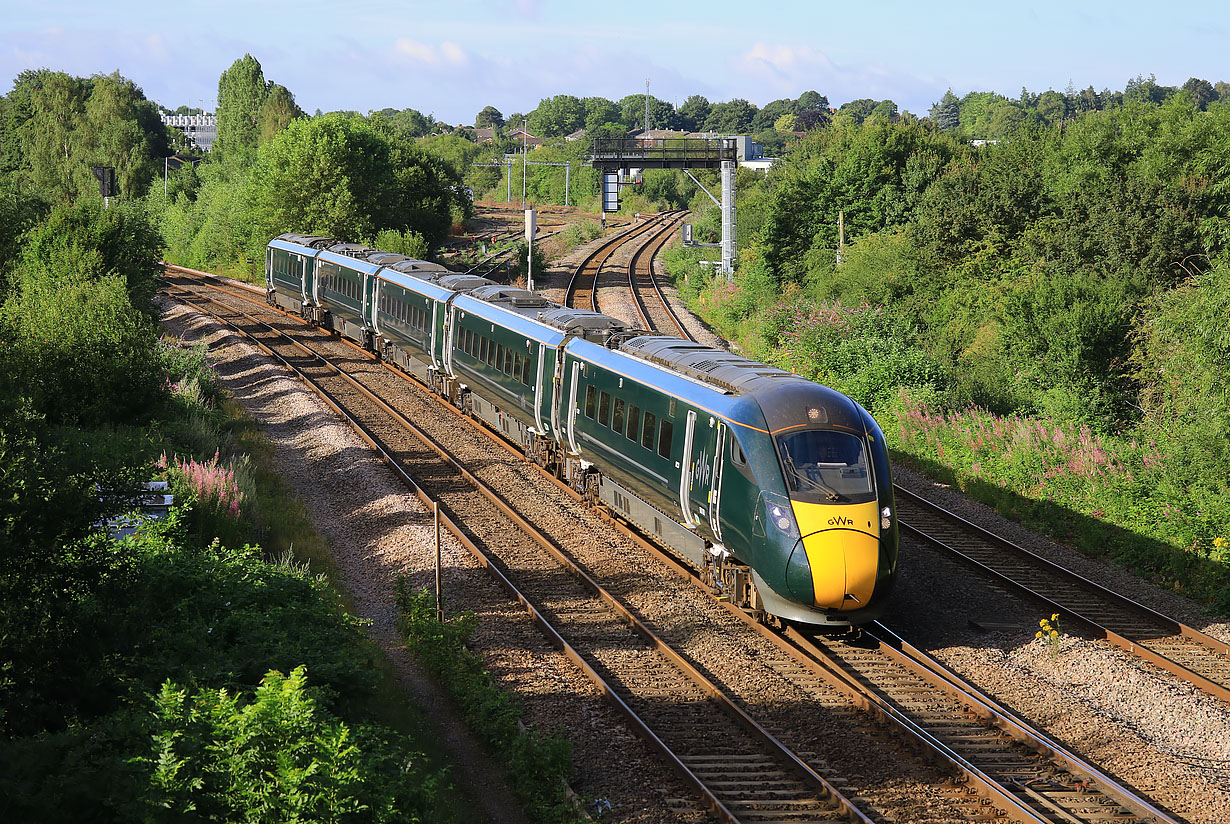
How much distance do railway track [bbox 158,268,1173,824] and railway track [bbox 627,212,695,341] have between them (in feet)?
42.8

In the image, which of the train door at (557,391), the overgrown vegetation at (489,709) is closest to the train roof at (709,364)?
the train door at (557,391)

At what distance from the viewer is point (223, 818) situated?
8086mm

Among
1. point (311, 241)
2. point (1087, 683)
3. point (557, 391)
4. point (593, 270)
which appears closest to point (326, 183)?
point (311, 241)

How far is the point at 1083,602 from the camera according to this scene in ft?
53.1

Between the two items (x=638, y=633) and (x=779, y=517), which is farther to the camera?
(x=638, y=633)

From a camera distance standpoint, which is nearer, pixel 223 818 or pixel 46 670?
pixel 223 818

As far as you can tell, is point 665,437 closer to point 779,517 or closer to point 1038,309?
point 779,517

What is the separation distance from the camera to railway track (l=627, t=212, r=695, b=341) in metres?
41.0

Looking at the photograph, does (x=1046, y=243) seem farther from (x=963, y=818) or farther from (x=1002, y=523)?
(x=963, y=818)

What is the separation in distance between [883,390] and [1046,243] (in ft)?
43.0

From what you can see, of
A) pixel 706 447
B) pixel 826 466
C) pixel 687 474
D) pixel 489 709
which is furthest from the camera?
pixel 687 474

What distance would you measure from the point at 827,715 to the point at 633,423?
634 centimetres

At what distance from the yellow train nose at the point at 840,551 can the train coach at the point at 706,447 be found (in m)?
0.02

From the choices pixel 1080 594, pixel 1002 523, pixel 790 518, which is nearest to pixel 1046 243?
pixel 1002 523
